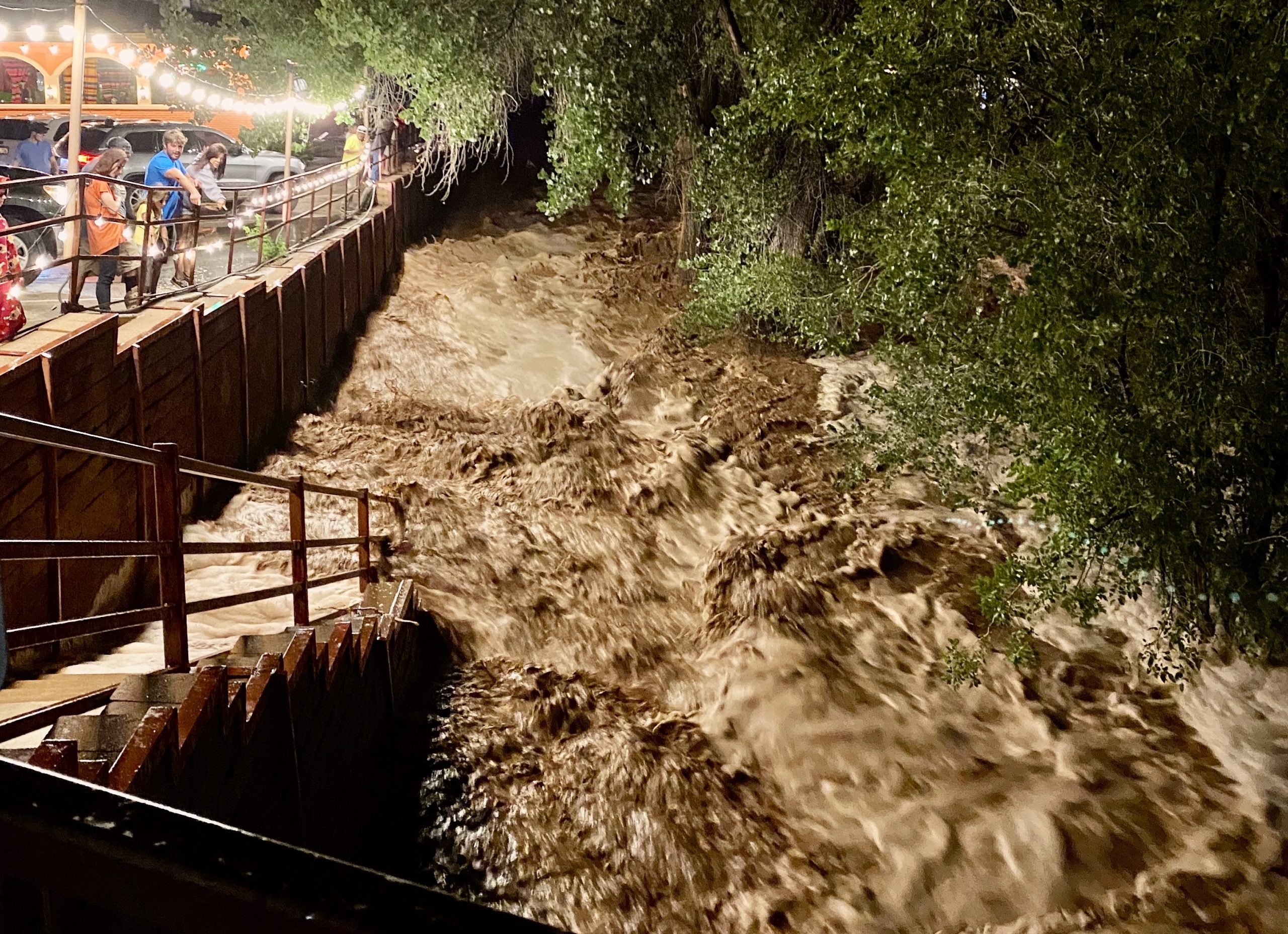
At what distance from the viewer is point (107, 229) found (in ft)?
34.8

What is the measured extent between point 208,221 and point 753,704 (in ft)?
42.3

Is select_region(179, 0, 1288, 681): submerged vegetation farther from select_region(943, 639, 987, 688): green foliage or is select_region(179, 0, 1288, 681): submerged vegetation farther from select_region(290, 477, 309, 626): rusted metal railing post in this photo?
select_region(290, 477, 309, 626): rusted metal railing post

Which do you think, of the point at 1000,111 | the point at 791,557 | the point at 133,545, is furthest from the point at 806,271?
the point at 133,545

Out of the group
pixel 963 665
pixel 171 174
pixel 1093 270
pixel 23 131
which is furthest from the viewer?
pixel 23 131

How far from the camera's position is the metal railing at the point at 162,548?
292cm

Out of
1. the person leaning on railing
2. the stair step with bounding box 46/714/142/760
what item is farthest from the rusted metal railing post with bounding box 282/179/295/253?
the stair step with bounding box 46/714/142/760

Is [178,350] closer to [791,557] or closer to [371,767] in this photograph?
[371,767]

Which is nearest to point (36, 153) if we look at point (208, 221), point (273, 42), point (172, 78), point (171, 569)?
point (172, 78)

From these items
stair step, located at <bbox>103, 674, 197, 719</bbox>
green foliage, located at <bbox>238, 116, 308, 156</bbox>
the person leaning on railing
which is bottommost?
stair step, located at <bbox>103, 674, 197, 719</bbox>

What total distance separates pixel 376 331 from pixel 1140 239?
12454mm

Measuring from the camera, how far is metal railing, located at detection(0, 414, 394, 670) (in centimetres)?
292

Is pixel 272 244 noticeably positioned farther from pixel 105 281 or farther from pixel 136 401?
pixel 136 401

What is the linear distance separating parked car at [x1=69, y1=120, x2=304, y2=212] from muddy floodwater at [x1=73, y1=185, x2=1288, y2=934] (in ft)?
17.6

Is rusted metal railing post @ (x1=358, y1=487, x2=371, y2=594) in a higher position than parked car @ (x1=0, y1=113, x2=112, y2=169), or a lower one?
lower
